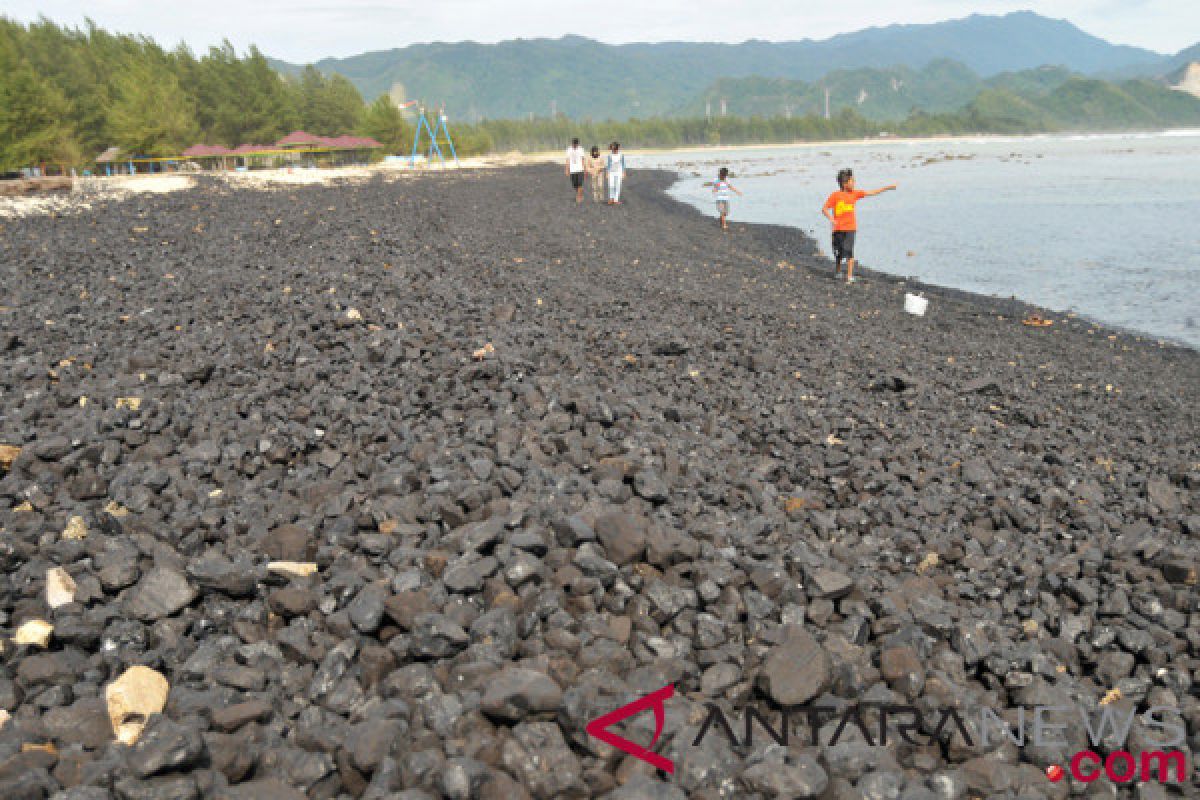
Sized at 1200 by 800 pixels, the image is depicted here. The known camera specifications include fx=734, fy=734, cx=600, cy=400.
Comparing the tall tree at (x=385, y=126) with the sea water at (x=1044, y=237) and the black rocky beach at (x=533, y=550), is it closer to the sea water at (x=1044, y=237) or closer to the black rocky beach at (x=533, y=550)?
the sea water at (x=1044, y=237)

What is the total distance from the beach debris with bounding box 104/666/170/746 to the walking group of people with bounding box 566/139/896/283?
1187cm

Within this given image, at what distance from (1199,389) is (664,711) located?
12.2 m

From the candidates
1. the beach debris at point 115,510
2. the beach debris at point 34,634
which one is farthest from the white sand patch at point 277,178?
the beach debris at point 34,634

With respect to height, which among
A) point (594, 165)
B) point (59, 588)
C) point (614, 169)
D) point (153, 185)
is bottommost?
point (59, 588)

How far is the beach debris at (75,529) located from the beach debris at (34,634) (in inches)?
38.4

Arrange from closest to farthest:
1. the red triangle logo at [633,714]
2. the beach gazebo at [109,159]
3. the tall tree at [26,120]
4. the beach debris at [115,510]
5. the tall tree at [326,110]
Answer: the red triangle logo at [633,714], the beach debris at [115,510], the tall tree at [26,120], the beach gazebo at [109,159], the tall tree at [326,110]

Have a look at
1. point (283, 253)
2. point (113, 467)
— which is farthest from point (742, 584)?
point (283, 253)

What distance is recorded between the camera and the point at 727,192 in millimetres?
28766

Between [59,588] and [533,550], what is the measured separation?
231 cm

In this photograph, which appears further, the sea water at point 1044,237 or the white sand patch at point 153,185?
the white sand patch at point 153,185

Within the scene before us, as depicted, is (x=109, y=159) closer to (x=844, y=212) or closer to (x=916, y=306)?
(x=844, y=212)

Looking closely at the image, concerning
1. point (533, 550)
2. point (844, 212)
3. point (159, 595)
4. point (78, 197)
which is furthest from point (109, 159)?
point (533, 550)

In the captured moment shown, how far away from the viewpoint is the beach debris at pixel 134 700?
2.82 m

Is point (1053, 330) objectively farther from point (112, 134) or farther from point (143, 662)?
point (112, 134)
